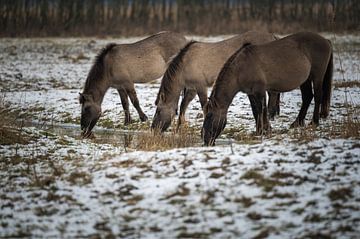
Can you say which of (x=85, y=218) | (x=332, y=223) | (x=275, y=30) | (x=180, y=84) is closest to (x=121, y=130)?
(x=180, y=84)

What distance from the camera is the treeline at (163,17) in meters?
31.3

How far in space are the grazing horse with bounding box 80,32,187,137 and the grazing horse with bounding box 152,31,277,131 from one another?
1537 mm

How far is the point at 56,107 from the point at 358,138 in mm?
8195

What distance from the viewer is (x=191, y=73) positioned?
11.2 m

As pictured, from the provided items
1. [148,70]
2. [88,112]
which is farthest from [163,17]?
[88,112]

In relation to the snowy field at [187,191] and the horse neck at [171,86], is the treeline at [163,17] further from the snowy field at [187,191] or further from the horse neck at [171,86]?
the snowy field at [187,191]

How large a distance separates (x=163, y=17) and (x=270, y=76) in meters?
25.3

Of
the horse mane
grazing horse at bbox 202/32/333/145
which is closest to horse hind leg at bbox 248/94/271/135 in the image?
grazing horse at bbox 202/32/333/145

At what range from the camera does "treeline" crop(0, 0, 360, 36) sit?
31.3 m

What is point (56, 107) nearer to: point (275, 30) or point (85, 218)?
point (85, 218)

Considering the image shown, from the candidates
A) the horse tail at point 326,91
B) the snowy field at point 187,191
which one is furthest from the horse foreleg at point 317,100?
the snowy field at point 187,191

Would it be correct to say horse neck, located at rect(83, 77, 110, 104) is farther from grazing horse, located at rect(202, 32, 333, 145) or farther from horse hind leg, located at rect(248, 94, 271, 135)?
horse hind leg, located at rect(248, 94, 271, 135)

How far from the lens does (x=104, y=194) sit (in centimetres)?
622

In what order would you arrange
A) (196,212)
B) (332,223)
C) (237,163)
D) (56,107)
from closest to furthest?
(332,223) < (196,212) < (237,163) < (56,107)
